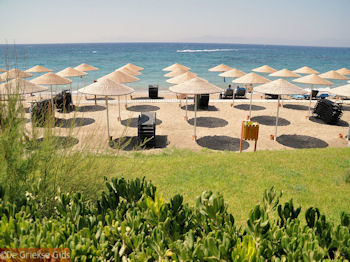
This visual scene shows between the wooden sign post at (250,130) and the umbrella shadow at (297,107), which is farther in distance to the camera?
the umbrella shadow at (297,107)

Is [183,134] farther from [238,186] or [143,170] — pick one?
[238,186]

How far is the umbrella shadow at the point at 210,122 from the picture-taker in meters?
11.8

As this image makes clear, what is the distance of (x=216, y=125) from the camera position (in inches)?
466

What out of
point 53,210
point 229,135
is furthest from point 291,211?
point 229,135

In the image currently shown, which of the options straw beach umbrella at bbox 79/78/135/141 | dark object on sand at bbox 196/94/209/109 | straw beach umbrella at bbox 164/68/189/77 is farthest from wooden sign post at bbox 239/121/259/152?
straw beach umbrella at bbox 164/68/189/77

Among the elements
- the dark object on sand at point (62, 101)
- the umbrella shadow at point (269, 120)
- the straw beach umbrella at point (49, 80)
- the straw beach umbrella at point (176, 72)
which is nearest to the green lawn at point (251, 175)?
the umbrella shadow at point (269, 120)

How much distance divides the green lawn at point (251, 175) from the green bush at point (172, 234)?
147cm

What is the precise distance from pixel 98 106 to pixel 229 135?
8427mm

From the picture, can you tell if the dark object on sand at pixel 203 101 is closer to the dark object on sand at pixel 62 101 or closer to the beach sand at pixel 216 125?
the beach sand at pixel 216 125

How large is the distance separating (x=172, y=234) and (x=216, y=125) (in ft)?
32.1

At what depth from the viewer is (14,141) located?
2816 millimetres

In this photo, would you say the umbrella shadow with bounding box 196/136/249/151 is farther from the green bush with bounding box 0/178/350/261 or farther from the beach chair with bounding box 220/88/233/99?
the beach chair with bounding box 220/88/233/99

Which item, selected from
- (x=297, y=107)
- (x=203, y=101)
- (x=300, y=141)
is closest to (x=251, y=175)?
(x=300, y=141)

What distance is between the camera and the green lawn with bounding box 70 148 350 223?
5250 mm
